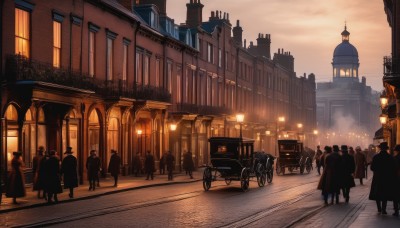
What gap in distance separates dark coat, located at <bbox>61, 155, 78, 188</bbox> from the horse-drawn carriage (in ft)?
18.3

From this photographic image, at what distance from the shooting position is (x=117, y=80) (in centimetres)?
3797

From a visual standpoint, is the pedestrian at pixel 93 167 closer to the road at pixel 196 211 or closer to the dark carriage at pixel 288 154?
the road at pixel 196 211

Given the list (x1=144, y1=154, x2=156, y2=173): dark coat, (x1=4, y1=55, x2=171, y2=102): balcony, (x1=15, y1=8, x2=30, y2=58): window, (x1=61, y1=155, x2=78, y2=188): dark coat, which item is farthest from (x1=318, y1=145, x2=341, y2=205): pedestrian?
(x1=144, y1=154, x2=156, y2=173): dark coat

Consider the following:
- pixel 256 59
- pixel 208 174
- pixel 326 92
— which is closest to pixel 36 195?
pixel 208 174

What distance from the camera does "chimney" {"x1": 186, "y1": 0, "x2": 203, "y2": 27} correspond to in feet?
183

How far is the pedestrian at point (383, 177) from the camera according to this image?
18.3 m

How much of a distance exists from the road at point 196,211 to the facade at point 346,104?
442 ft

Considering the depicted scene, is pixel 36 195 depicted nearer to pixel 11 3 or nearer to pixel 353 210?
pixel 11 3

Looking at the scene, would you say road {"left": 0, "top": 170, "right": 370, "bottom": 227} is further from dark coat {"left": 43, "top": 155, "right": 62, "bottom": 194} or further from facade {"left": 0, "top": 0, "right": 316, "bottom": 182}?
facade {"left": 0, "top": 0, "right": 316, "bottom": 182}

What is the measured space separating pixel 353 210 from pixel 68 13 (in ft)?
55.5

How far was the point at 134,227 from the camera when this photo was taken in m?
16.0

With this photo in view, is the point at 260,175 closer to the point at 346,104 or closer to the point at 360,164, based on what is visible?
the point at 360,164

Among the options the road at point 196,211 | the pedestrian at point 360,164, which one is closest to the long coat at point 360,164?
the pedestrian at point 360,164

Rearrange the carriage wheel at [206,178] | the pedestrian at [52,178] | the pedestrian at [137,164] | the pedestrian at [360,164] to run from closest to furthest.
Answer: the pedestrian at [52,178]
the carriage wheel at [206,178]
the pedestrian at [360,164]
the pedestrian at [137,164]
